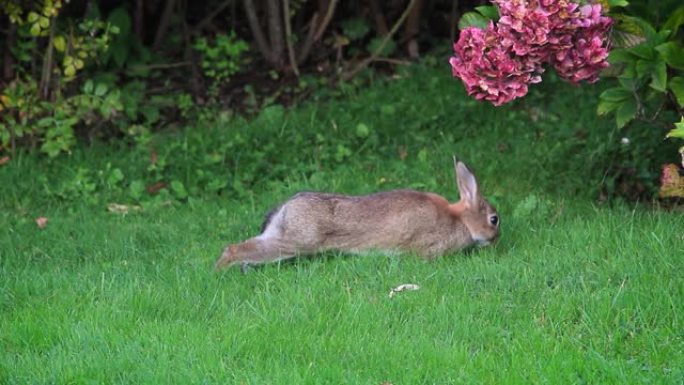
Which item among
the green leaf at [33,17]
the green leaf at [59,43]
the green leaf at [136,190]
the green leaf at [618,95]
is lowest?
the green leaf at [136,190]

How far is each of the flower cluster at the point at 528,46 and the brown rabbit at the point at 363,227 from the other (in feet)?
3.27

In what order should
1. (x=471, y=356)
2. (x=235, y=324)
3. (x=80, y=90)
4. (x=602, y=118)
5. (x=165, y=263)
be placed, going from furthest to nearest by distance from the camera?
1. (x=80, y=90)
2. (x=602, y=118)
3. (x=165, y=263)
4. (x=235, y=324)
5. (x=471, y=356)

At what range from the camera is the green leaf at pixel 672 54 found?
6.61 m

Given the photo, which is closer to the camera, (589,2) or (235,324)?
(235,324)

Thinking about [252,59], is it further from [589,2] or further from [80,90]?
[589,2]

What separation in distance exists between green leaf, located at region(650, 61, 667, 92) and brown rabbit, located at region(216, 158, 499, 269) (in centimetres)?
140

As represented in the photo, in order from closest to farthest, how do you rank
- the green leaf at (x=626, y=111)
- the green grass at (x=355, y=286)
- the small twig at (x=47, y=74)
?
the green grass at (x=355, y=286) → the green leaf at (x=626, y=111) → the small twig at (x=47, y=74)

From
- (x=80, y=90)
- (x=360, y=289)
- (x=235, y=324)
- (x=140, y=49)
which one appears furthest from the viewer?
(x=140, y=49)

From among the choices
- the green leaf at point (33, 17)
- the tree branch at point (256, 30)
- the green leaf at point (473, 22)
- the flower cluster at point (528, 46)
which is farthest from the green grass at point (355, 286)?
the tree branch at point (256, 30)

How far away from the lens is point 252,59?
11.4m

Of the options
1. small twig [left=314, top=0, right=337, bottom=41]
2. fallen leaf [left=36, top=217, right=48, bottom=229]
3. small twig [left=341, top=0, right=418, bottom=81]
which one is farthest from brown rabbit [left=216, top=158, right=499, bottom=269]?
small twig [left=314, top=0, right=337, bottom=41]

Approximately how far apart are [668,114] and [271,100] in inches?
141

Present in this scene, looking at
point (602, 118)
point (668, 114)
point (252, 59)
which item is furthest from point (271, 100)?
point (668, 114)

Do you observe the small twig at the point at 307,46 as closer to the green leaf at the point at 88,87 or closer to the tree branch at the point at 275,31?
the tree branch at the point at 275,31
